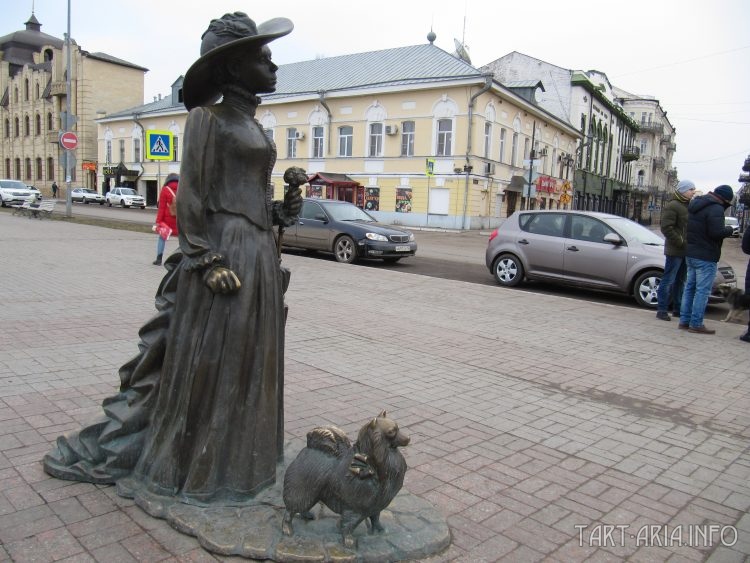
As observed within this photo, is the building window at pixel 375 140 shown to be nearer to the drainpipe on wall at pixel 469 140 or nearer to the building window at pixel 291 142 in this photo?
the drainpipe on wall at pixel 469 140

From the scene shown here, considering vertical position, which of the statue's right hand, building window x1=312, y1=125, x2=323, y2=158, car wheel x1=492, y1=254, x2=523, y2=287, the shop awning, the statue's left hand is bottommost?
car wheel x1=492, y1=254, x2=523, y2=287

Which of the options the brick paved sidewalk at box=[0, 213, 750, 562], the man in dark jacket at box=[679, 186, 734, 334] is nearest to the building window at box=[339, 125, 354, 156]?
the brick paved sidewalk at box=[0, 213, 750, 562]

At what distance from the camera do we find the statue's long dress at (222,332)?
8.70ft

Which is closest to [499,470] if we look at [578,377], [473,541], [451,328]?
[473,541]

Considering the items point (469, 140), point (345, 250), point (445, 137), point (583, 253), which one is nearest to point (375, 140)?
point (445, 137)

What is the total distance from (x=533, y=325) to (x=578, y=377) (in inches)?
92.6

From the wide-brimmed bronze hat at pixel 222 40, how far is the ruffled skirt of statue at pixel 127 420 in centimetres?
78

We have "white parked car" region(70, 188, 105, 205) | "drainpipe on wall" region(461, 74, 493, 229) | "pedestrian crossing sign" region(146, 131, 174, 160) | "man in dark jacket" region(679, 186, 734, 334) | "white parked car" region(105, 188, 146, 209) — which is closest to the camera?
"man in dark jacket" region(679, 186, 734, 334)

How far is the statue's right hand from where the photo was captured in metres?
2.57

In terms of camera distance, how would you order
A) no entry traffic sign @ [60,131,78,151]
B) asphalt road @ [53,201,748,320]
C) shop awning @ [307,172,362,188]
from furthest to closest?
shop awning @ [307,172,362,188]
no entry traffic sign @ [60,131,78,151]
asphalt road @ [53,201,748,320]

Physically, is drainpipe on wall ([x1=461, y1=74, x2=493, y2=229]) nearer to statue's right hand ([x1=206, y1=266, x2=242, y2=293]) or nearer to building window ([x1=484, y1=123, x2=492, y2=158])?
building window ([x1=484, y1=123, x2=492, y2=158])

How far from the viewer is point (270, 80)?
110 inches

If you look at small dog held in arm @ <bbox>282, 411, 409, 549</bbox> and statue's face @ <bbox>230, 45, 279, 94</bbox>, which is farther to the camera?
statue's face @ <bbox>230, 45, 279, 94</bbox>

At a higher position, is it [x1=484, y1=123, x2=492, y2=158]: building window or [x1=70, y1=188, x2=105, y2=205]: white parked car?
[x1=484, y1=123, x2=492, y2=158]: building window
